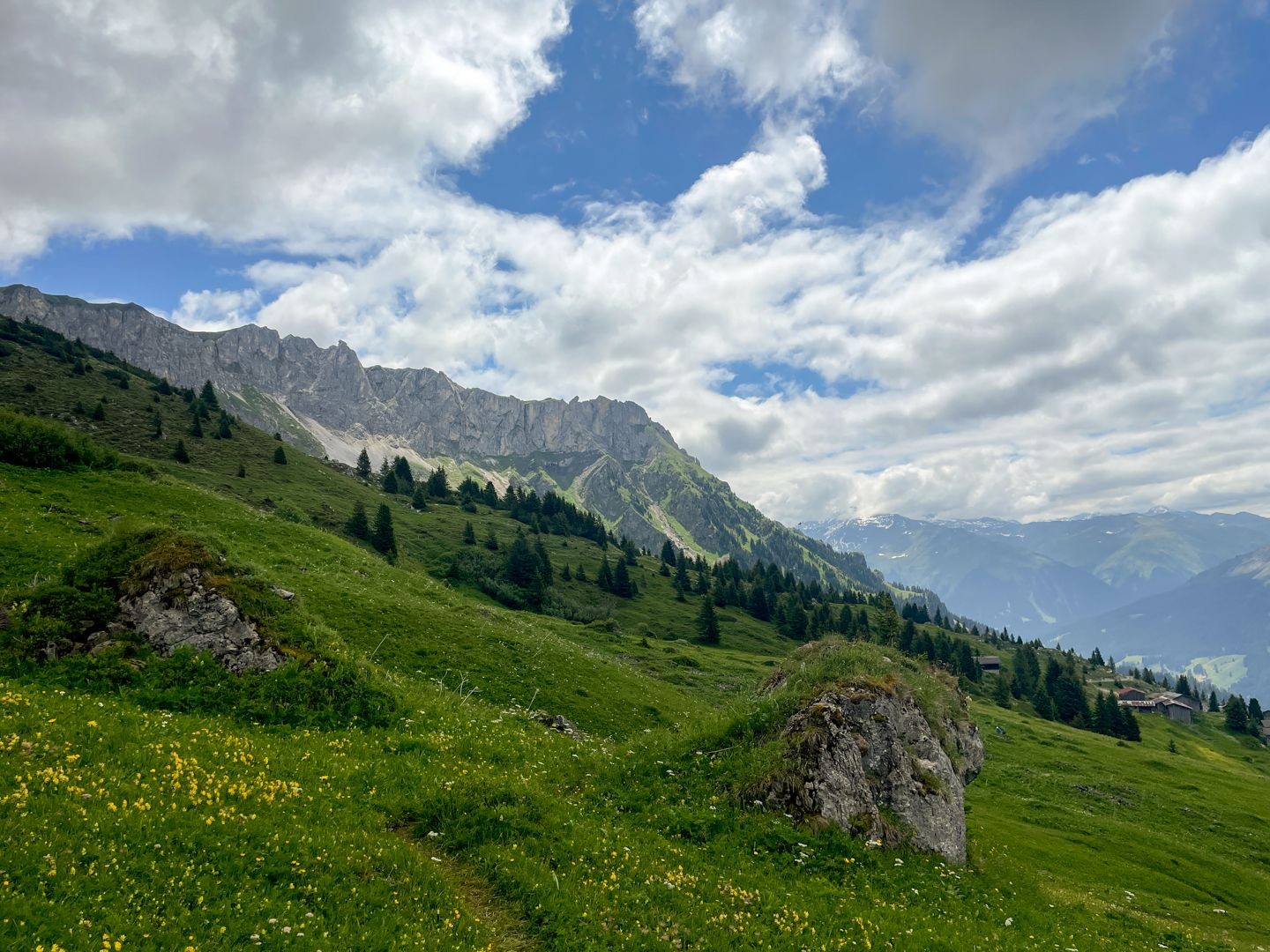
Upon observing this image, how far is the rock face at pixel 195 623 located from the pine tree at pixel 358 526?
76.2 metres

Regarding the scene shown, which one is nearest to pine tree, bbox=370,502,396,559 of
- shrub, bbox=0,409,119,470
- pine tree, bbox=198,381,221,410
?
shrub, bbox=0,409,119,470

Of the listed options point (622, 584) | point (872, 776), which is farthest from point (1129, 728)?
point (872, 776)

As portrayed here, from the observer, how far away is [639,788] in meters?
17.4

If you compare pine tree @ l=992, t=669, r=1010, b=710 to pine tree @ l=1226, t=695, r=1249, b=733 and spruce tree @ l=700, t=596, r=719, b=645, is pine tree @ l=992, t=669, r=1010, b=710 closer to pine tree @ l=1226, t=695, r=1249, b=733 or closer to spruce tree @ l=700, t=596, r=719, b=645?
spruce tree @ l=700, t=596, r=719, b=645

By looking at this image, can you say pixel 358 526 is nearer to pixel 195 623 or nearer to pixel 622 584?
pixel 622 584

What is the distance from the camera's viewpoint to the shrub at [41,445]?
4344 cm

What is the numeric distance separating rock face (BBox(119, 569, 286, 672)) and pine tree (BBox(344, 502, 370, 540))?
76165 mm

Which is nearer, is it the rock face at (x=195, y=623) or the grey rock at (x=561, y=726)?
the rock face at (x=195, y=623)

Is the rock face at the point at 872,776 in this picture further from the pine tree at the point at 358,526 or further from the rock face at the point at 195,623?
the pine tree at the point at 358,526

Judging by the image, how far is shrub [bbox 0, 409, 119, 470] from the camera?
43.4m

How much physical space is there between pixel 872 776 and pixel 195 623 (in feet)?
67.5

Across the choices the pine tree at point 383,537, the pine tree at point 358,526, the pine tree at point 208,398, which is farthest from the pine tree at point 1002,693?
the pine tree at point 208,398

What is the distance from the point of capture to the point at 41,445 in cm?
4541

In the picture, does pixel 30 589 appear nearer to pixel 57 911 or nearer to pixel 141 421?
pixel 57 911
